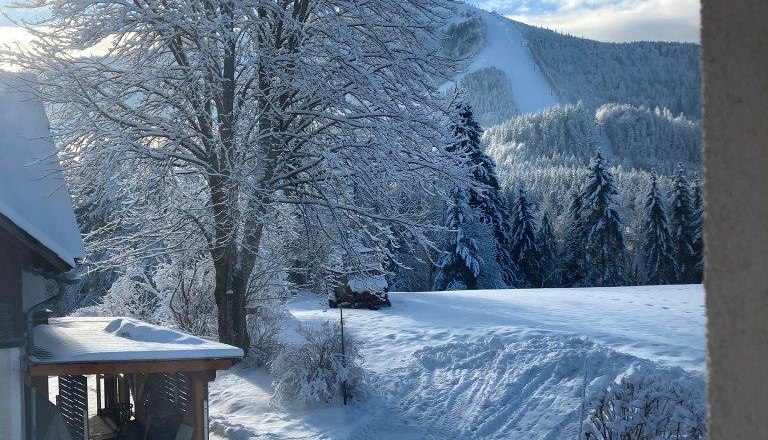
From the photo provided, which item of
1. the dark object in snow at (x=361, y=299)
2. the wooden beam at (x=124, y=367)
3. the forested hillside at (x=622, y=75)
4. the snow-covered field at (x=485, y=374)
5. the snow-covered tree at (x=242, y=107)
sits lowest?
the snow-covered field at (x=485, y=374)

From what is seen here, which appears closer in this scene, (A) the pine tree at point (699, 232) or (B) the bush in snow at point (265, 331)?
(A) the pine tree at point (699, 232)

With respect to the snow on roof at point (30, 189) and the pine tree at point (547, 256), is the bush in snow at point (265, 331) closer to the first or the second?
the snow on roof at point (30, 189)

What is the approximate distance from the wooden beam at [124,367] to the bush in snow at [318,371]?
3.88 metres

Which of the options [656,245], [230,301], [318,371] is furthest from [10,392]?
[656,245]

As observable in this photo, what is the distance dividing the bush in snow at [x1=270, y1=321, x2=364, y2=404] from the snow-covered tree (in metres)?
2.08

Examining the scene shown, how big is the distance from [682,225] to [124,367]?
3731 cm

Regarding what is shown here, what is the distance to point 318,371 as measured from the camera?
11977 millimetres

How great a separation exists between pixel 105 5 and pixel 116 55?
102cm

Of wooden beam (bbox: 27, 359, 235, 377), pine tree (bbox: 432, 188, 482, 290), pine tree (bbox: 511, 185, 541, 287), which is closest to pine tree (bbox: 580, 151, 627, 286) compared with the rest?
pine tree (bbox: 511, 185, 541, 287)

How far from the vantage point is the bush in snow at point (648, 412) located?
7590mm

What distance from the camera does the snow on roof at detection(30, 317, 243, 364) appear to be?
7215 mm

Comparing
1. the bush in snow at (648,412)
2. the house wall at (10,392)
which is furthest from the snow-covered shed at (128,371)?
the bush in snow at (648,412)

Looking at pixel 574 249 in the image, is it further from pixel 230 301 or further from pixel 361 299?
pixel 230 301

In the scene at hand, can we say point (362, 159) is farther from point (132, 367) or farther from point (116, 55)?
point (132, 367)
